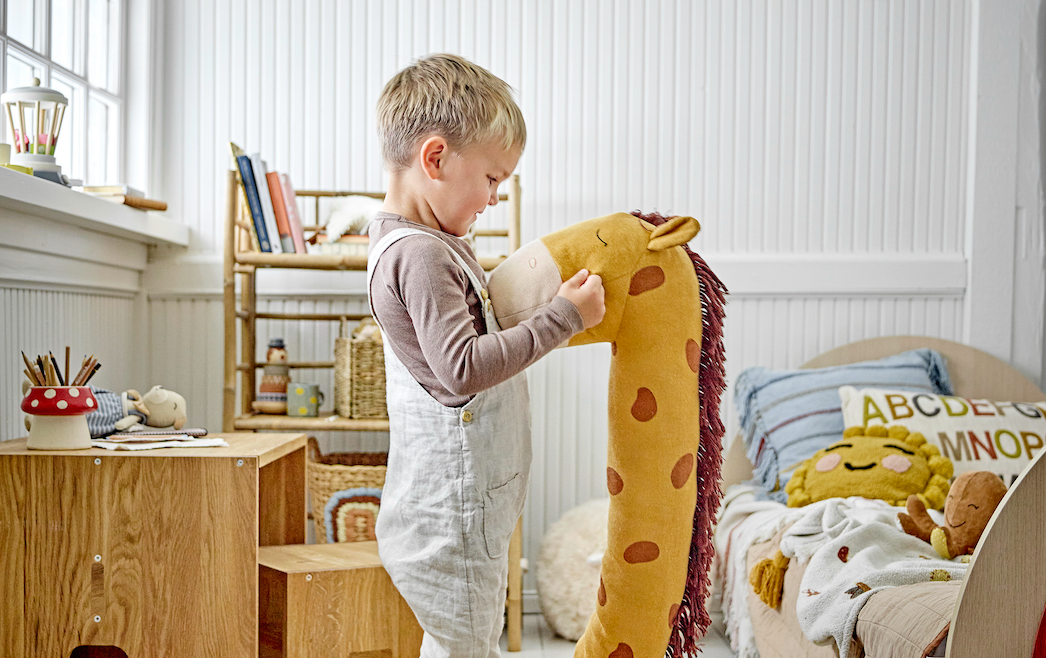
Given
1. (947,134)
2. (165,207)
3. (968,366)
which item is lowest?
(968,366)

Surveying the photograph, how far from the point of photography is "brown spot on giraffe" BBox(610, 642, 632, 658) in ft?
3.47

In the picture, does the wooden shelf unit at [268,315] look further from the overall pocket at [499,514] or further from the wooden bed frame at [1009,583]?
the wooden bed frame at [1009,583]

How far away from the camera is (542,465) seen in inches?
90.8

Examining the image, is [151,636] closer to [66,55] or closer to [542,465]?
[542,465]

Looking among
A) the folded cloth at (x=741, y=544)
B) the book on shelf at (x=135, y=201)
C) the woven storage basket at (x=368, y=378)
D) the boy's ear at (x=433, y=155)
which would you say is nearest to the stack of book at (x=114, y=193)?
the book on shelf at (x=135, y=201)

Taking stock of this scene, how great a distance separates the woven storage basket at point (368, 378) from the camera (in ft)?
6.37

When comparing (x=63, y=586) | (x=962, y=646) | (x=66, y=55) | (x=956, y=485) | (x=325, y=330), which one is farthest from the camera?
(x=325, y=330)

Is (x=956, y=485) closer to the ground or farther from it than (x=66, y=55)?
closer to the ground

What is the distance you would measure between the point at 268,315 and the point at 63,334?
50 cm

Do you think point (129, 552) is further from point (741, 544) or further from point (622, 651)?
point (741, 544)

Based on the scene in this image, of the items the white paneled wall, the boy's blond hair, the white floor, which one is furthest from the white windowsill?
the white floor

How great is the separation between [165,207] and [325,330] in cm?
50

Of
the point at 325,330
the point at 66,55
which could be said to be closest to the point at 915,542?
the point at 325,330

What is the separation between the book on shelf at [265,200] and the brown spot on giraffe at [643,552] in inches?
49.6
